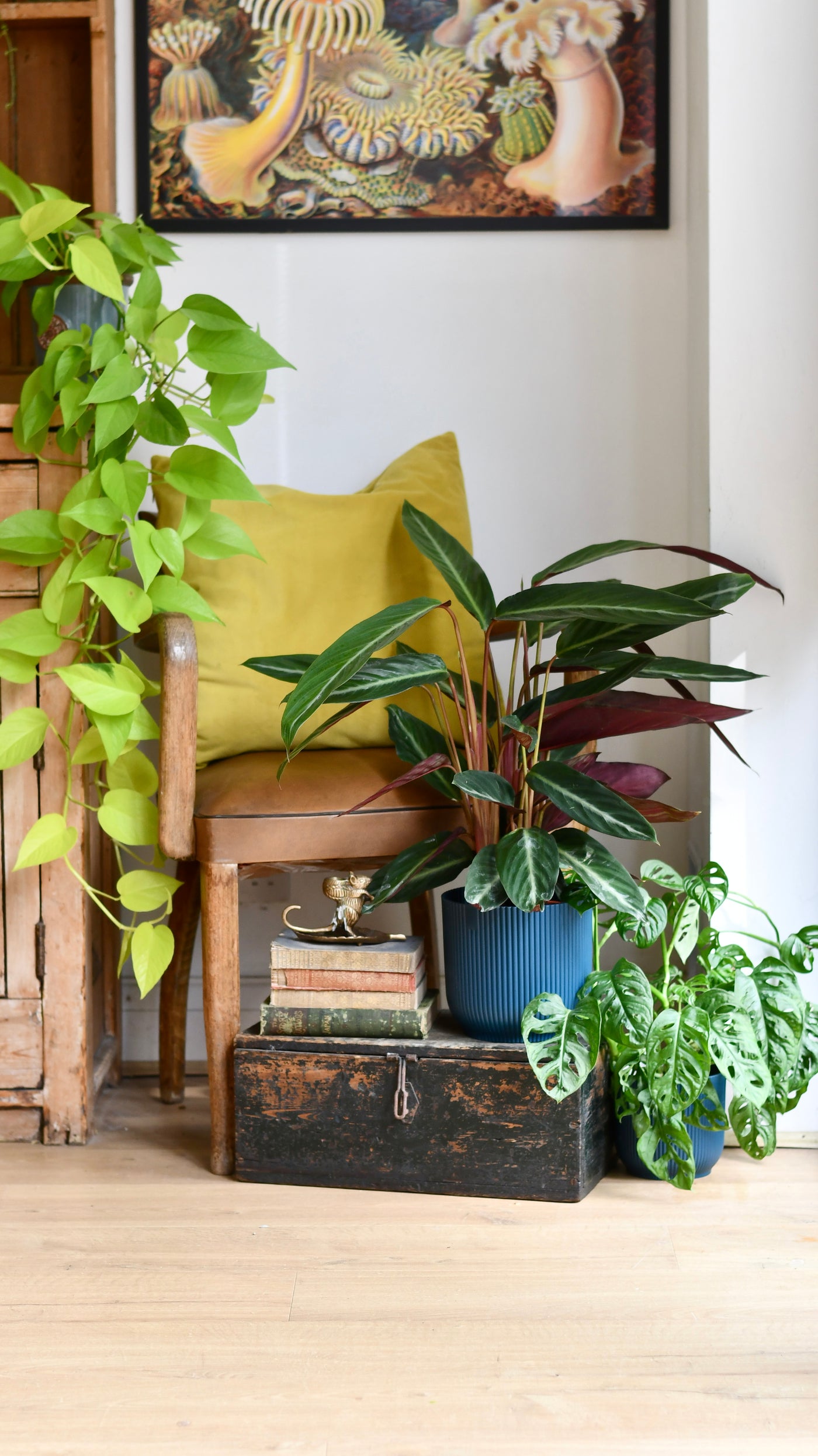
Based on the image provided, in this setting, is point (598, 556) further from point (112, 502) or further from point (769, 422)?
point (112, 502)

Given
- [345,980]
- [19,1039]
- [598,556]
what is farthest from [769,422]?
[19,1039]

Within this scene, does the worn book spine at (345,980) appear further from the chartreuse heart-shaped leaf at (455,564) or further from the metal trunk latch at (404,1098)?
the chartreuse heart-shaped leaf at (455,564)

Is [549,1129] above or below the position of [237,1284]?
above

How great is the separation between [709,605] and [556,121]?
116 centimetres

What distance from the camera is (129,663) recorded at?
5.50 ft

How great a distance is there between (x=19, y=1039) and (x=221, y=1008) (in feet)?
1.17

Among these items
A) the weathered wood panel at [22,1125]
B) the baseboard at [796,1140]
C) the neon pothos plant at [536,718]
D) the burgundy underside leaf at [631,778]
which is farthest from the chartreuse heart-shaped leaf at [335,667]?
the baseboard at [796,1140]

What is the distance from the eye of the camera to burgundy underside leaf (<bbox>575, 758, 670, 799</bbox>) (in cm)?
156

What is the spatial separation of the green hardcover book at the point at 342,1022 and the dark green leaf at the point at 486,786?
1.10 feet

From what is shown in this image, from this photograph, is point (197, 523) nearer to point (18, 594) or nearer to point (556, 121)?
point (18, 594)

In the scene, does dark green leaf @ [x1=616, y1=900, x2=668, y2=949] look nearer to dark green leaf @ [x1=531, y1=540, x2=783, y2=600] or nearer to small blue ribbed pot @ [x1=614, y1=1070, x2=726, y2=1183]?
small blue ribbed pot @ [x1=614, y1=1070, x2=726, y2=1183]

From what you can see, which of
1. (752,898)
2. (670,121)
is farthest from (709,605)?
(670,121)

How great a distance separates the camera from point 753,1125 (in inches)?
60.6

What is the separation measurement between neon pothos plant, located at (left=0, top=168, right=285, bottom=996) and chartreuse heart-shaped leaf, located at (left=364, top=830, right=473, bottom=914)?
0.31 metres
